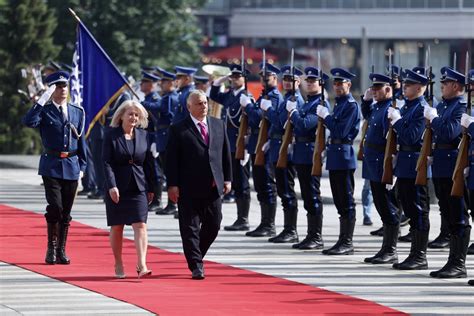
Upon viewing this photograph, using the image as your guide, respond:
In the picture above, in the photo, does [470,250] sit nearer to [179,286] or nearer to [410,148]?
[410,148]

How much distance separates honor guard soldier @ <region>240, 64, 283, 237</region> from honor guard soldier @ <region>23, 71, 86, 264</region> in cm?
324

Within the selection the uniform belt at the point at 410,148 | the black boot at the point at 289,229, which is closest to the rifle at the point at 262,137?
the black boot at the point at 289,229

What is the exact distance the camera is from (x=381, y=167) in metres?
15.4

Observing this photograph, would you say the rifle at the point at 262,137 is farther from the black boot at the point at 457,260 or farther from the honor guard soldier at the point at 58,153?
the black boot at the point at 457,260

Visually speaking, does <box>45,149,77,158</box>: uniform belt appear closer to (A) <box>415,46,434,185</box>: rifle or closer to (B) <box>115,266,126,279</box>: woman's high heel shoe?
(B) <box>115,266,126,279</box>: woman's high heel shoe

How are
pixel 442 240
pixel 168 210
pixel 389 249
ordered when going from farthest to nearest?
1. pixel 168 210
2. pixel 442 240
3. pixel 389 249

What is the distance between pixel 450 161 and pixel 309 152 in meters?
2.63

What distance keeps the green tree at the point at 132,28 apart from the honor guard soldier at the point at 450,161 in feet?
89.0

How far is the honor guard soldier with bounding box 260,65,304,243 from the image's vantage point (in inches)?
680

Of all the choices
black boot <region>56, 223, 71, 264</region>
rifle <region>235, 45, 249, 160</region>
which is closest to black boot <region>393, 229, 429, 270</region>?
black boot <region>56, 223, 71, 264</region>

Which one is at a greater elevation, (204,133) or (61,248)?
(204,133)

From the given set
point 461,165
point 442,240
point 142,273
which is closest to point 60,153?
point 142,273

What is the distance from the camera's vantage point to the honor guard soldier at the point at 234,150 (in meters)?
18.7

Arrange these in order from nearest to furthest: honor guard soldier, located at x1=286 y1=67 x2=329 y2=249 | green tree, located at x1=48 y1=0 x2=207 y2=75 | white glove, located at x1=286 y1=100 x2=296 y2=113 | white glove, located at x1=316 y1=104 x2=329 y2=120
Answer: white glove, located at x1=316 y1=104 x2=329 y2=120
honor guard soldier, located at x1=286 y1=67 x2=329 y2=249
white glove, located at x1=286 y1=100 x2=296 y2=113
green tree, located at x1=48 y1=0 x2=207 y2=75
